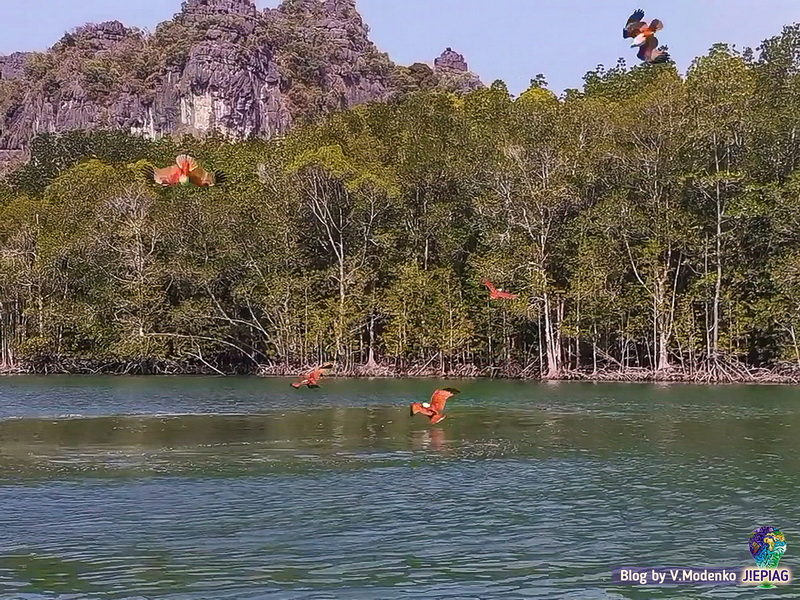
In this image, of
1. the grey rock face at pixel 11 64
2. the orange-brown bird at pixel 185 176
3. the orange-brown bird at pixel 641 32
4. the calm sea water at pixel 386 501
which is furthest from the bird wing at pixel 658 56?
the grey rock face at pixel 11 64

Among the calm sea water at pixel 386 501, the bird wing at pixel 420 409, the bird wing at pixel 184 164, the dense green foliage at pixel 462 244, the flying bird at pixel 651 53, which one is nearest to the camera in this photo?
the calm sea water at pixel 386 501

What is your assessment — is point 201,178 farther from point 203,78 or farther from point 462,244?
point 203,78

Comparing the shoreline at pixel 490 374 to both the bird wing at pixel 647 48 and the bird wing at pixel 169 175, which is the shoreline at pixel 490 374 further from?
the bird wing at pixel 169 175

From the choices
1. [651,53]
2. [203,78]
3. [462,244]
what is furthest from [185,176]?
[203,78]

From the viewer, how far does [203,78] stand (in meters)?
128

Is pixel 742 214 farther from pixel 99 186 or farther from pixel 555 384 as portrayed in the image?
pixel 99 186

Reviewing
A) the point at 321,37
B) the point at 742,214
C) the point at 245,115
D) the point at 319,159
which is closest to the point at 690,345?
the point at 742,214

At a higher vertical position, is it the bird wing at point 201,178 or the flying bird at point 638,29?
the flying bird at point 638,29

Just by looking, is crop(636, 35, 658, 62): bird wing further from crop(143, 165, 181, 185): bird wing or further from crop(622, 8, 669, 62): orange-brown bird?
crop(143, 165, 181, 185): bird wing

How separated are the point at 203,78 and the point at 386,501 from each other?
4555 inches

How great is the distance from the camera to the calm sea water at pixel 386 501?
13.3 metres

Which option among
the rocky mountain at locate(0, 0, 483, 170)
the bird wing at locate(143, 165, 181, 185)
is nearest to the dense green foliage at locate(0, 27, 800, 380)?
the bird wing at locate(143, 165, 181, 185)

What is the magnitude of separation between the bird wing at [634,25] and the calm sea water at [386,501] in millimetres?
7845

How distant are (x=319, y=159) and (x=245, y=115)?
75.4 m
